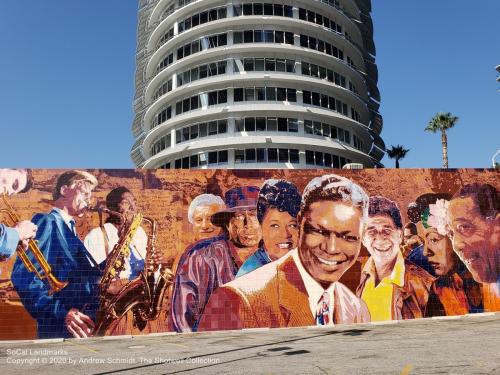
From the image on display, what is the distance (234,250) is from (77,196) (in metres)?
7.46

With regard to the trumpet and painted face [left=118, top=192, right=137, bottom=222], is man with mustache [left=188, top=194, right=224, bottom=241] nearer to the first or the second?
painted face [left=118, top=192, right=137, bottom=222]

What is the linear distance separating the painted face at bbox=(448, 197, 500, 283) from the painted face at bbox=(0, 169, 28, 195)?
1977cm

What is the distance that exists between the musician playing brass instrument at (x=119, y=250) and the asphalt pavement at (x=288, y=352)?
845 mm

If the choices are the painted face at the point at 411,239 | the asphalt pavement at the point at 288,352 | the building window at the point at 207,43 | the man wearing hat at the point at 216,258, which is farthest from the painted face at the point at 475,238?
the building window at the point at 207,43

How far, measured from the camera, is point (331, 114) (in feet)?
165

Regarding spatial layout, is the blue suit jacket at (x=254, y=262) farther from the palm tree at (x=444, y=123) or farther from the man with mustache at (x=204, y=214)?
the palm tree at (x=444, y=123)

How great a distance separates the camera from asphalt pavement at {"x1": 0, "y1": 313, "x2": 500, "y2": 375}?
11078 mm

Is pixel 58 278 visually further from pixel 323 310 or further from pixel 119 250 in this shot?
pixel 323 310

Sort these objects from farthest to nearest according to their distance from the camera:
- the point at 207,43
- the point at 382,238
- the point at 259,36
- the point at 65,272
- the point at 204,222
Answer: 1. the point at 207,43
2. the point at 259,36
3. the point at 382,238
4. the point at 204,222
5. the point at 65,272

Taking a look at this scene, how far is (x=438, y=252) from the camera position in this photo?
71.6ft

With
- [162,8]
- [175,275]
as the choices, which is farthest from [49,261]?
[162,8]

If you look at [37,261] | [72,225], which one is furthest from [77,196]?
[37,261]

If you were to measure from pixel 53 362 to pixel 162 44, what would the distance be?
47496mm

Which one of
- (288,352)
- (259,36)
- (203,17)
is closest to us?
(288,352)
